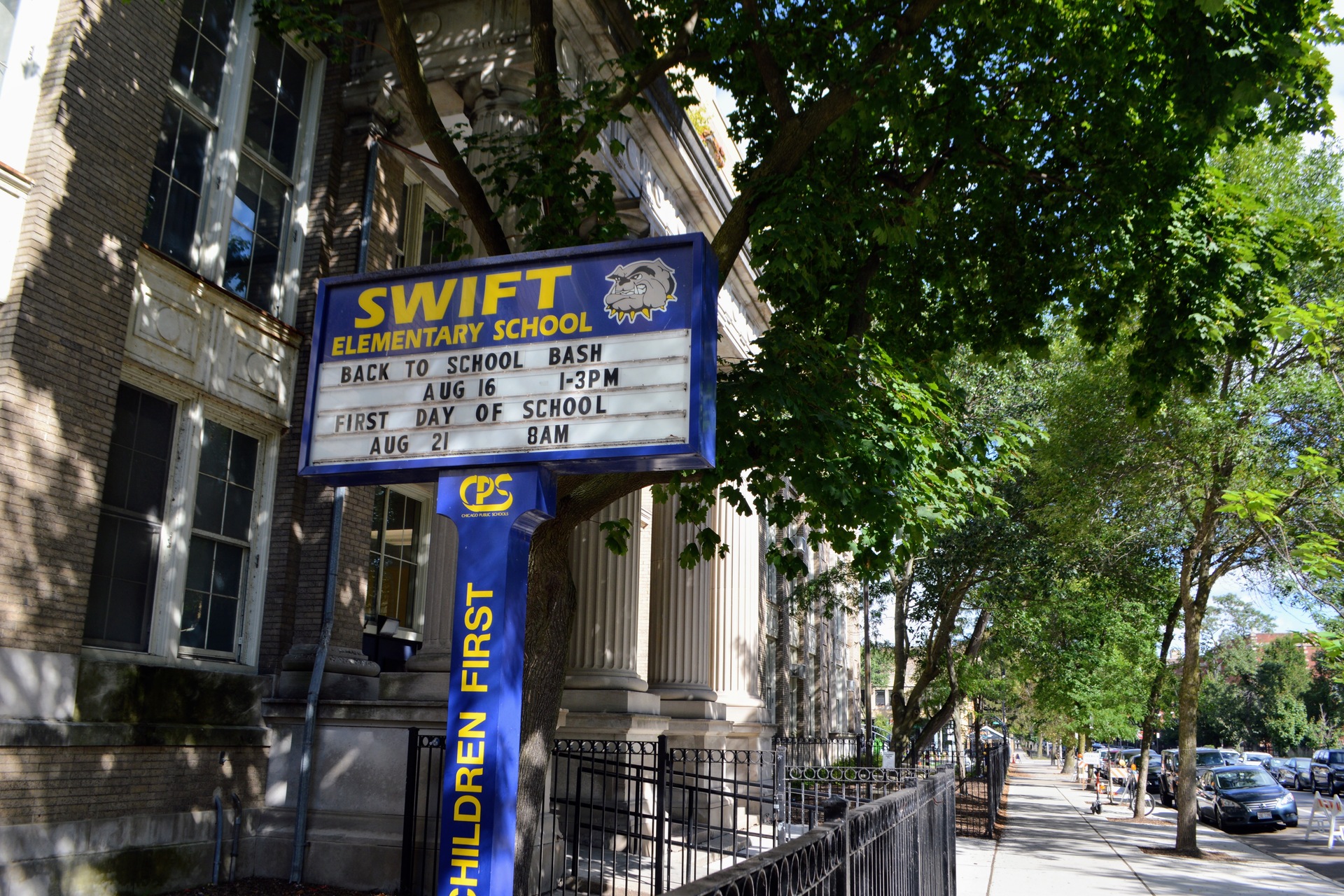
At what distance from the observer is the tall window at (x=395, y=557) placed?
12547 mm

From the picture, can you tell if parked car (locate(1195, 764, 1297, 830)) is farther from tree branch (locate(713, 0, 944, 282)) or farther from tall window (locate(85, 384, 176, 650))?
tall window (locate(85, 384, 176, 650))

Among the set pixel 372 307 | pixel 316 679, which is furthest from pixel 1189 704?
pixel 372 307

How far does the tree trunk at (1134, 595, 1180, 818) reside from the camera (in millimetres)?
23844

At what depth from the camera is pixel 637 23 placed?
1010 cm

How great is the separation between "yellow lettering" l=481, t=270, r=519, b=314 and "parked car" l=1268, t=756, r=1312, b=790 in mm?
49003

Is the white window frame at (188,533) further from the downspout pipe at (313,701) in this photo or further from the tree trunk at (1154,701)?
the tree trunk at (1154,701)

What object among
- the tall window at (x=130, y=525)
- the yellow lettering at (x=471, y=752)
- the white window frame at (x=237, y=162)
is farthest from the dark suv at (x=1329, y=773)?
the yellow lettering at (x=471, y=752)

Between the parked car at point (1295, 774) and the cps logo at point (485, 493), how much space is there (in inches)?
1923

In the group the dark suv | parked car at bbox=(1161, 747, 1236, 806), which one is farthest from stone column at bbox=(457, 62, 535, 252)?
the dark suv

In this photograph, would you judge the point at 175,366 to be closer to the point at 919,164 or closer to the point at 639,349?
the point at 639,349

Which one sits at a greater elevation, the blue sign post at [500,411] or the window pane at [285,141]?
the window pane at [285,141]

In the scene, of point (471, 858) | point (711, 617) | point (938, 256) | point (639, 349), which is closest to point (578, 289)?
point (639, 349)

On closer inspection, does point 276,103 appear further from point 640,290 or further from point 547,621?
point 640,290

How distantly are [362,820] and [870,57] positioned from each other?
8.52 metres
